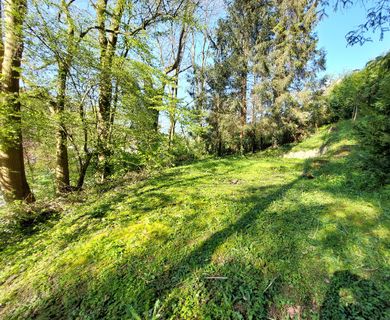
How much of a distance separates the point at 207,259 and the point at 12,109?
149 inches

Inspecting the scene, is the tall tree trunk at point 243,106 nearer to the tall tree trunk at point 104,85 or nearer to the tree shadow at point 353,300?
the tall tree trunk at point 104,85

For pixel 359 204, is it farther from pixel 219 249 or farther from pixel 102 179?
pixel 102 179

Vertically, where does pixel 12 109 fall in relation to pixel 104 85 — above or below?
below

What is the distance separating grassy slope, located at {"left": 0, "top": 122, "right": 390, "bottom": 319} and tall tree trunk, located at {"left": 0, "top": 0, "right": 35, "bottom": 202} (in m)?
0.98

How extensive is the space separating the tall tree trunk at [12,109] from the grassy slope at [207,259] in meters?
0.98

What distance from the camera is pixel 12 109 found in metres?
3.18

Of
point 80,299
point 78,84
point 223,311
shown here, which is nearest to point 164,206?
point 80,299

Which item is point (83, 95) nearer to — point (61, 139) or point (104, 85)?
point (104, 85)

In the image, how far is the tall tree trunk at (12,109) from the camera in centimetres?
302

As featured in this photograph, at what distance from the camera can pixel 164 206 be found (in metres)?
3.48

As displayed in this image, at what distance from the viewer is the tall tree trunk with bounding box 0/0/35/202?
302 centimetres

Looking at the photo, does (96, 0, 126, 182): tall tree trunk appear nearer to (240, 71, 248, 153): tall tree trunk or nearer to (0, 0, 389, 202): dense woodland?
(0, 0, 389, 202): dense woodland

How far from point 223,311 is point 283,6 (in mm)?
14136

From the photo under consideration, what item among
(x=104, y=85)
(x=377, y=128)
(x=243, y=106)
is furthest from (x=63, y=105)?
(x=243, y=106)
